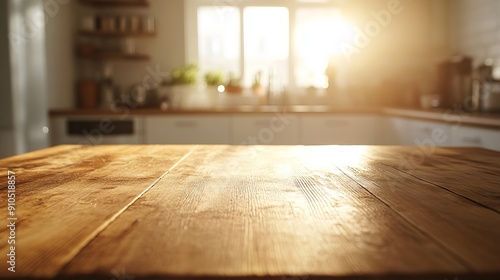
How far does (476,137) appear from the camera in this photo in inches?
94.5

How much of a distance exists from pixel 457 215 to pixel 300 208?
0.20 meters

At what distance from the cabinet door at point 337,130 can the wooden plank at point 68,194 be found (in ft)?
7.38

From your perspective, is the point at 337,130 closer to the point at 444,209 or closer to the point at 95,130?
the point at 95,130

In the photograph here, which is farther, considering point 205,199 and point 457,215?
point 205,199

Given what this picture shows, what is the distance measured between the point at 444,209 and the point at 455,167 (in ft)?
1.50

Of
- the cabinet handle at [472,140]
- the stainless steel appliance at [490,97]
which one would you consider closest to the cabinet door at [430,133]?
the cabinet handle at [472,140]

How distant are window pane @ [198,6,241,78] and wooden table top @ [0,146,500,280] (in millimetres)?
3427

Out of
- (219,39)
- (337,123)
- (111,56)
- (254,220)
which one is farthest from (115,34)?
(254,220)

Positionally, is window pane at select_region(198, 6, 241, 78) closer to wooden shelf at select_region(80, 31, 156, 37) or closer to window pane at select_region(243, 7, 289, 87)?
window pane at select_region(243, 7, 289, 87)

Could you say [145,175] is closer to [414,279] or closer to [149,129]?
[414,279]

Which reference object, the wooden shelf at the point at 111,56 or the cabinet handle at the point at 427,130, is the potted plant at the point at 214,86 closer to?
the wooden shelf at the point at 111,56

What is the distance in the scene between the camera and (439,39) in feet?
13.4

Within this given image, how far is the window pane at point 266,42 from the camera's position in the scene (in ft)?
14.7

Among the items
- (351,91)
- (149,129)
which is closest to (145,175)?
(149,129)
